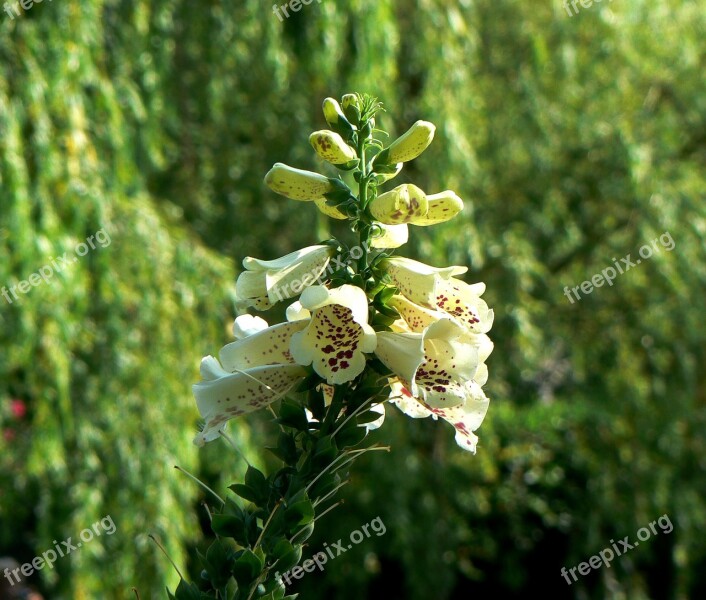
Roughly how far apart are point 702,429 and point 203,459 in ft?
10.3

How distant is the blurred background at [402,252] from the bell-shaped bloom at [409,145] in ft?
8.06

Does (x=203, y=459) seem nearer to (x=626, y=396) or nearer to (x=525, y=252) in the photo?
(x=525, y=252)

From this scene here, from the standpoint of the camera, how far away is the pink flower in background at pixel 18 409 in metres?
3.97

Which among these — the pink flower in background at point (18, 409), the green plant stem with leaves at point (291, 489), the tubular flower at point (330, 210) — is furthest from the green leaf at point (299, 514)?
the pink flower in background at point (18, 409)

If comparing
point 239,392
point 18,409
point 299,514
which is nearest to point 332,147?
point 239,392

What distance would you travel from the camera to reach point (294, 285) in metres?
1.24

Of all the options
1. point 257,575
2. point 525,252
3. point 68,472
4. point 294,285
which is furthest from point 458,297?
point 525,252

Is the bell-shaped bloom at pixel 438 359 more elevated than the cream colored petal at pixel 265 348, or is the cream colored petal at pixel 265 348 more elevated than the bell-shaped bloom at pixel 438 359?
the cream colored petal at pixel 265 348

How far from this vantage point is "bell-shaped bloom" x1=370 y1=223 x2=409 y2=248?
4.12 ft

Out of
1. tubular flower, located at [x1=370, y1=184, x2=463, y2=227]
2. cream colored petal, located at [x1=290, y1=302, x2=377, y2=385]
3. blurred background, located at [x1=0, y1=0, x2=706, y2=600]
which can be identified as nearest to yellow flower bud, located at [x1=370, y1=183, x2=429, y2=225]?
tubular flower, located at [x1=370, y1=184, x2=463, y2=227]

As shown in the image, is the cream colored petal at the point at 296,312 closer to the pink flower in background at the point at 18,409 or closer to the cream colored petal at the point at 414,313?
the cream colored petal at the point at 414,313

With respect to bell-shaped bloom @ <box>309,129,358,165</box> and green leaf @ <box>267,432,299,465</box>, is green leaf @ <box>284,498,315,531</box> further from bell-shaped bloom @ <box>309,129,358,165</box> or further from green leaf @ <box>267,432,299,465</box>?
bell-shaped bloom @ <box>309,129,358,165</box>

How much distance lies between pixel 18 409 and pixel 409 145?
10.0 feet

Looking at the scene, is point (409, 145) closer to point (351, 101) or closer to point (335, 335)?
point (351, 101)
